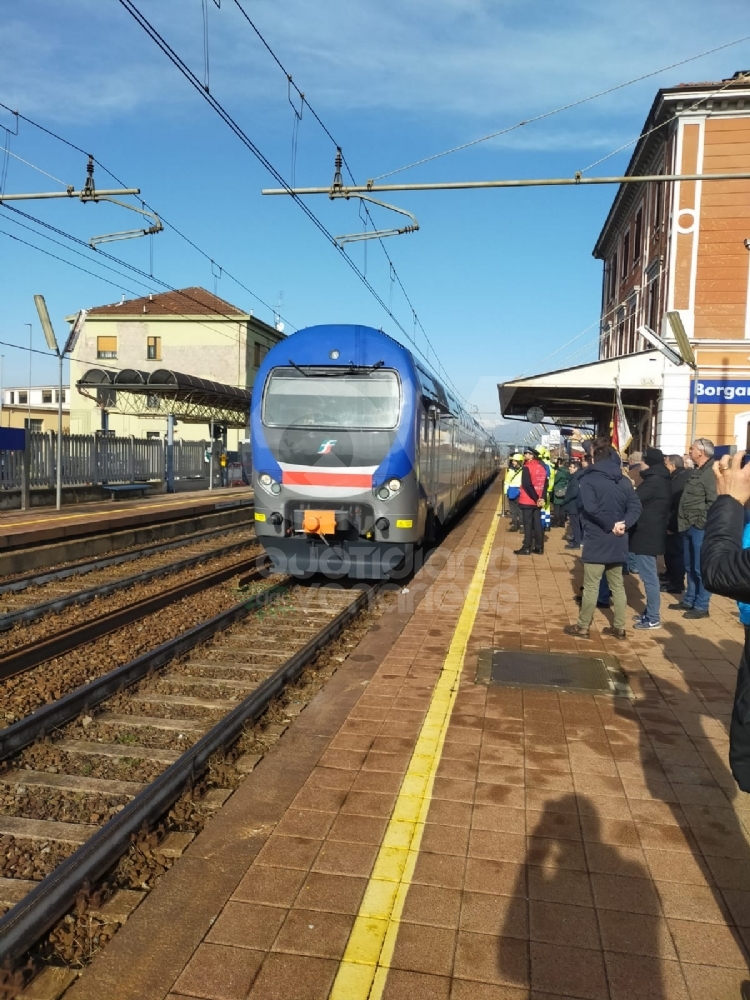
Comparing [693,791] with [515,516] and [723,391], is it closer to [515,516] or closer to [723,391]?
[515,516]

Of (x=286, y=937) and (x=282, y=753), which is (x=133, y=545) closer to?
(x=282, y=753)

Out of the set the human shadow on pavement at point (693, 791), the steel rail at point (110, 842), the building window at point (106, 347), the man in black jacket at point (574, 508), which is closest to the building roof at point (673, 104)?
the man in black jacket at point (574, 508)

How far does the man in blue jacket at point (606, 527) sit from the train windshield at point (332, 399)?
8.48 ft

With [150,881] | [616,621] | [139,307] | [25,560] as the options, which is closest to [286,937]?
[150,881]

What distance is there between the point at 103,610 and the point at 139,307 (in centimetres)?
4489

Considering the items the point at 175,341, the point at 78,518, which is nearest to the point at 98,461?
the point at 78,518

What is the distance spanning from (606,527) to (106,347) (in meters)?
47.7

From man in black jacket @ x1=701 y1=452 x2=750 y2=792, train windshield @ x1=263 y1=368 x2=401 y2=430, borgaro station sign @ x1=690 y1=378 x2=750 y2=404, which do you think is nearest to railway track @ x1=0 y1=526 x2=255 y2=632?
train windshield @ x1=263 y1=368 x2=401 y2=430

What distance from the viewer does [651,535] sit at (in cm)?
770

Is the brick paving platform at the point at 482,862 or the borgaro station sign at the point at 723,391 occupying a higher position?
the borgaro station sign at the point at 723,391

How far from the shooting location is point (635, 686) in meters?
5.66

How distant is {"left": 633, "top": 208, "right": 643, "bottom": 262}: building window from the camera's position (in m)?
25.2

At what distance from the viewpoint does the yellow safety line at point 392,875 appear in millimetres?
2529

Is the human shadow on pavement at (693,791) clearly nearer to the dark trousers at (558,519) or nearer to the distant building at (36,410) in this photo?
the dark trousers at (558,519)
